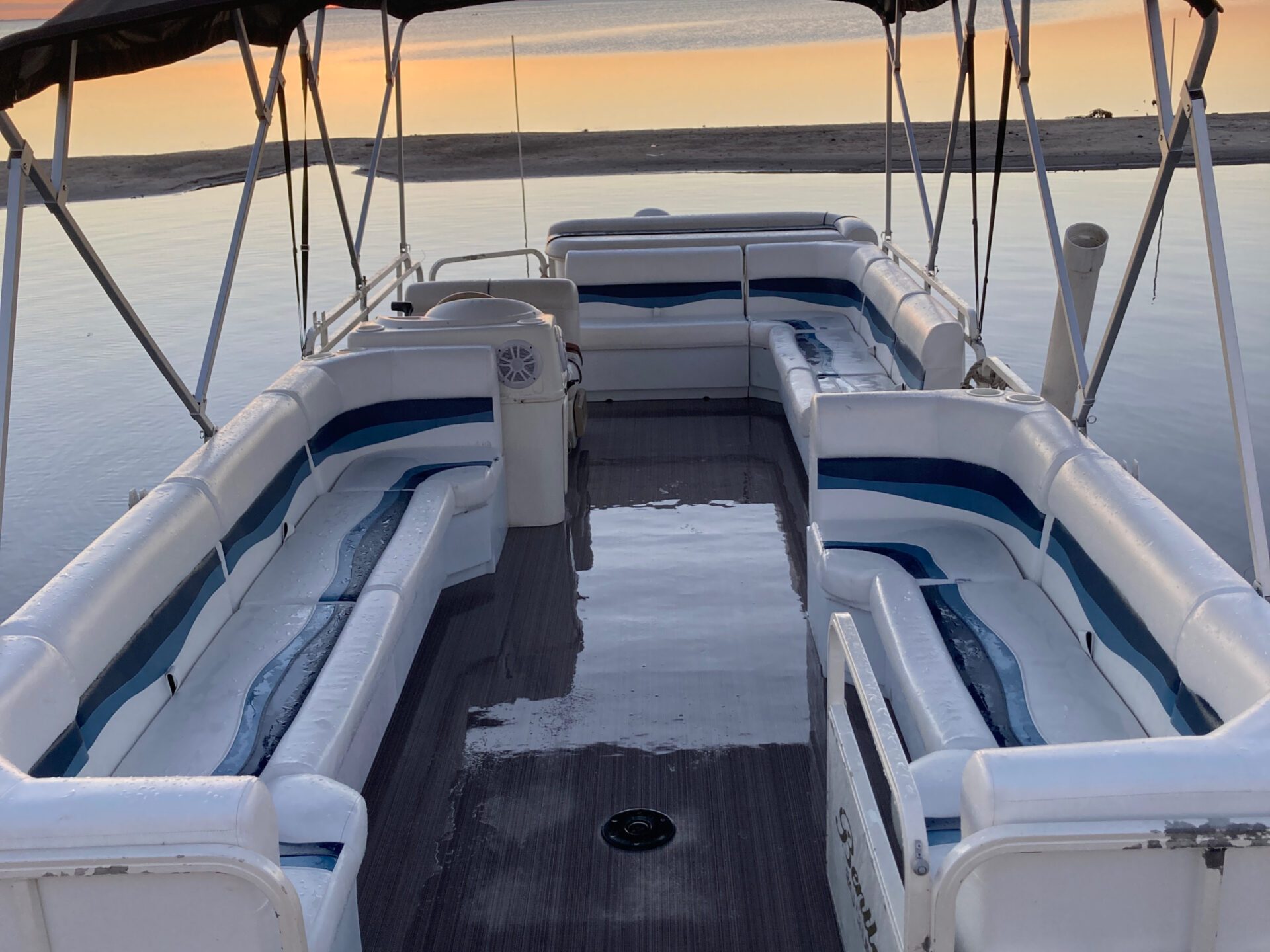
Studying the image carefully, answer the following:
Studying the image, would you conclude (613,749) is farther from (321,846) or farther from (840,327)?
(840,327)

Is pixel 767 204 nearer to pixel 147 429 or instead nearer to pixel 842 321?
pixel 842 321

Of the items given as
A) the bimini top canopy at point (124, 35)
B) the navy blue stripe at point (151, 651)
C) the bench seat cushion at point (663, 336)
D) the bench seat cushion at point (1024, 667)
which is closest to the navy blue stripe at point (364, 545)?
the navy blue stripe at point (151, 651)

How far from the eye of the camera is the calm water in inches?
204

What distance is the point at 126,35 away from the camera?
118 inches

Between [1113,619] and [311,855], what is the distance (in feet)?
5.25

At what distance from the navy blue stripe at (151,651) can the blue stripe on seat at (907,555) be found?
1.54m

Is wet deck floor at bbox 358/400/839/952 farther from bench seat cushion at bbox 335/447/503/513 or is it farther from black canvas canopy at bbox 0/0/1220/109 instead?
black canvas canopy at bbox 0/0/1220/109

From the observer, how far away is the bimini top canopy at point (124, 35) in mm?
2559

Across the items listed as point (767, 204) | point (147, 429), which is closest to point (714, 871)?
point (147, 429)

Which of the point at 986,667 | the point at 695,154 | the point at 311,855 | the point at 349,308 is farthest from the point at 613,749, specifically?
the point at 695,154

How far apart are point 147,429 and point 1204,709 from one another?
549 cm

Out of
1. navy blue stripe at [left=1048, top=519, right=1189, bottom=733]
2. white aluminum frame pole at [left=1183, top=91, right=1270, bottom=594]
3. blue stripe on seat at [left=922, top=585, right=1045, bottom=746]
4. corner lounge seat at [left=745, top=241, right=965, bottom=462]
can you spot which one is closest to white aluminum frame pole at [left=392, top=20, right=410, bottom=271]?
corner lounge seat at [left=745, top=241, right=965, bottom=462]

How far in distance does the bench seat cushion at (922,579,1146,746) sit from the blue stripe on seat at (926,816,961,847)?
1.05ft

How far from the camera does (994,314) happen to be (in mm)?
8016
